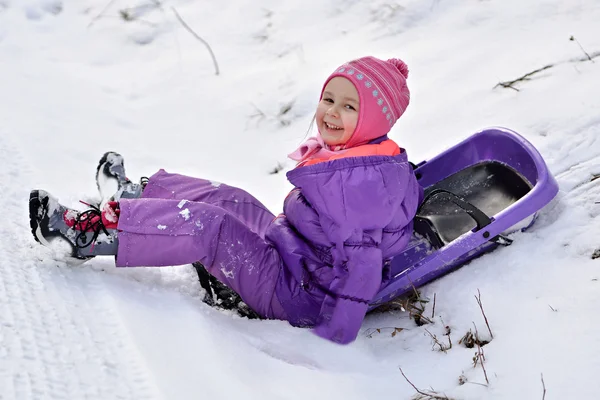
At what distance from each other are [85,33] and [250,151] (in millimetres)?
1994

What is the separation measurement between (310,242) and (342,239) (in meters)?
0.21

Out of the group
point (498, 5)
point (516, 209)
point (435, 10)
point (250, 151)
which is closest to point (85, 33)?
point (250, 151)

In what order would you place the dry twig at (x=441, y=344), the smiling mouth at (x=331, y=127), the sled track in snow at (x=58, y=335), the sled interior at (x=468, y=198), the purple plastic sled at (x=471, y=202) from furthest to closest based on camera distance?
1. the sled interior at (x=468, y=198)
2. the smiling mouth at (x=331, y=127)
3. the purple plastic sled at (x=471, y=202)
4. the dry twig at (x=441, y=344)
5. the sled track in snow at (x=58, y=335)

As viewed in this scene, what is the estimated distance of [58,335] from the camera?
1801 mm

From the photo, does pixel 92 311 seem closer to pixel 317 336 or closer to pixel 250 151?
pixel 317 336

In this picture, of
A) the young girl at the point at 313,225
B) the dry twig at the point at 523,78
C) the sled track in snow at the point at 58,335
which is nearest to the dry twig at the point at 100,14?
the young girl at the point at 313,225

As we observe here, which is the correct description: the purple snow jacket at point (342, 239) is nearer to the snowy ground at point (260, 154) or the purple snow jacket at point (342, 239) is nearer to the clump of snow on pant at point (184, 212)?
the snowy ground at point (260, 154)

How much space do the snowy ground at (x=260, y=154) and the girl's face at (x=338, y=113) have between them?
2.40 ft

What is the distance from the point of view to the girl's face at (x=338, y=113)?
2.44m

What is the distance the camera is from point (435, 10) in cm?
421

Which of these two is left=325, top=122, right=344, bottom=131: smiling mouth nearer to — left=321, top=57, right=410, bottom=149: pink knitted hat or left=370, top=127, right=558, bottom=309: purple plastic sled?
left=321, top=57, right=410, bottom=149: pink knitted hat

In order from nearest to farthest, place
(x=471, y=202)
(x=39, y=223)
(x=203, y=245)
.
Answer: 1. (x=39, y=223)
2. (x=203, y=245)
3. (x=471, y=202)

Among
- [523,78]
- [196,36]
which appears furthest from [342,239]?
[196,36]

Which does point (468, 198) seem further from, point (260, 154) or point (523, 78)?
point (260, 154)
